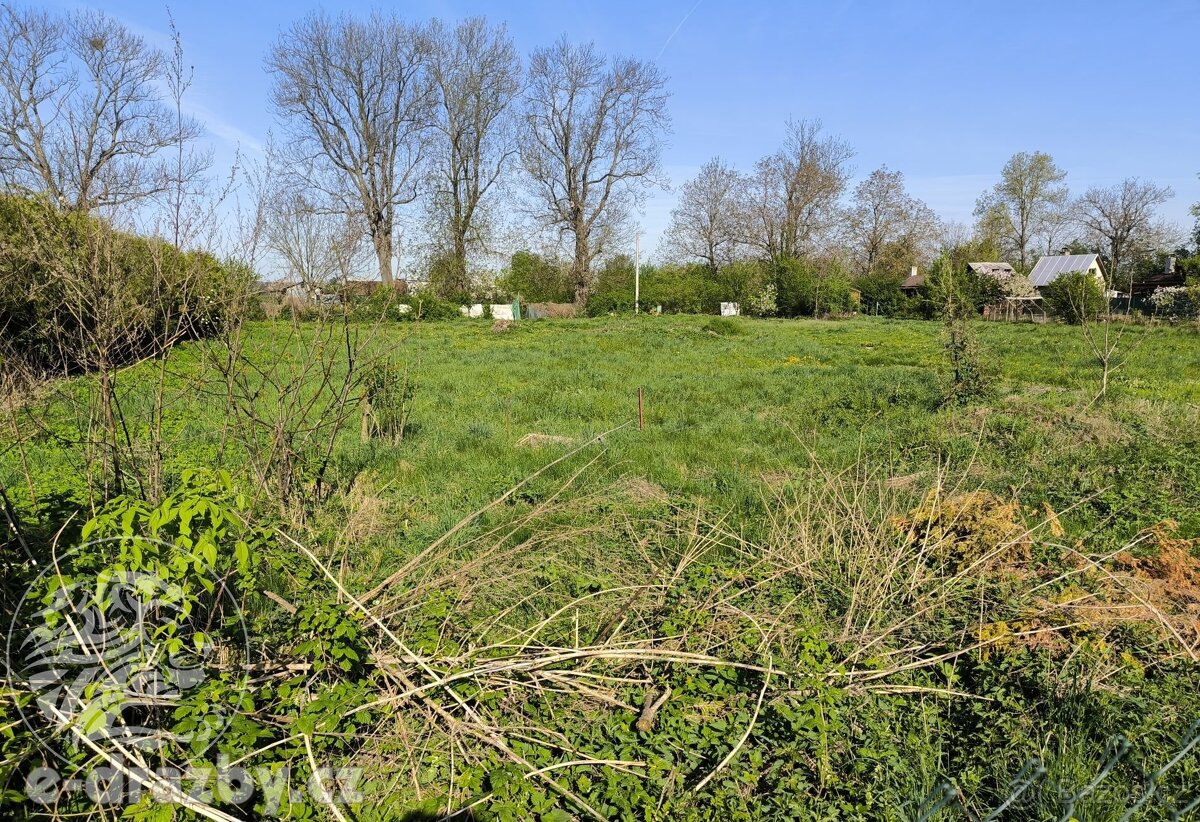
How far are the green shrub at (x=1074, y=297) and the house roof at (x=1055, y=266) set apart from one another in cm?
1560

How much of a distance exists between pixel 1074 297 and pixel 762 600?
2542 centimetres

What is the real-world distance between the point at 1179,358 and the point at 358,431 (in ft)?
49.4

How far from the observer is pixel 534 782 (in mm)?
2525

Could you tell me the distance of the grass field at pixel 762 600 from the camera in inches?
101

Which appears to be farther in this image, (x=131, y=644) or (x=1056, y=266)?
(x=1056, y=266)

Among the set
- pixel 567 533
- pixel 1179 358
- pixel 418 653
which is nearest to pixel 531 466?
pixel 567 533

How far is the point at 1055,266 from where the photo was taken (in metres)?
43.1

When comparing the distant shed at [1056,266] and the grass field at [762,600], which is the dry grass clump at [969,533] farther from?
the distant shed at [1056,266]

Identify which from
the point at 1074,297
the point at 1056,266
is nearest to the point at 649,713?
the point at 1074,297

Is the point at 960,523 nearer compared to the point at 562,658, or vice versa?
the point at 562,658

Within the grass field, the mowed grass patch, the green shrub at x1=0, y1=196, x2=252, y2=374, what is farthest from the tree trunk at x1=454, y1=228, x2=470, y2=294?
the green shrub at x1=0, y1=196, x2=252, y2=374

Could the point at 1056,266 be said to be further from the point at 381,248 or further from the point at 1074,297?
the point at 381,248

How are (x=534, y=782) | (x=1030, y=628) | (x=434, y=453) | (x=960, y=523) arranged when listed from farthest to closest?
(x=434, y=453) → (x=960, y=523) → (x=1030, y=628) → (x=534, y=782)

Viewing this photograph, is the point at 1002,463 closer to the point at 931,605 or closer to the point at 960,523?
the point at 960,523
